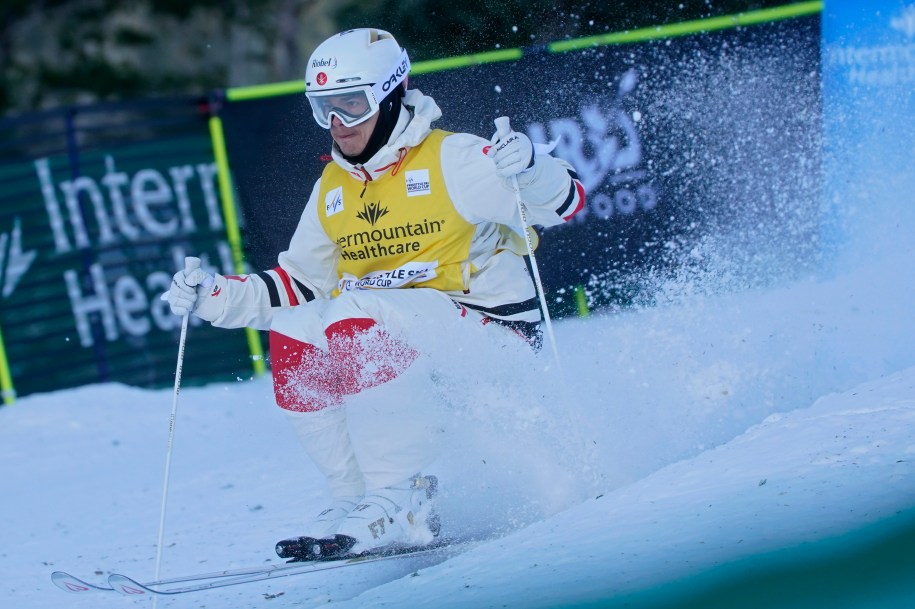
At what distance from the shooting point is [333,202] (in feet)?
14.1

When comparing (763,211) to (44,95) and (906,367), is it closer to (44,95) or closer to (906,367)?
(906,367)

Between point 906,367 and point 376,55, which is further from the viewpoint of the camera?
point 906,367

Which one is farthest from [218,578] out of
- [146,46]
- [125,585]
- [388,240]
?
[146,46]

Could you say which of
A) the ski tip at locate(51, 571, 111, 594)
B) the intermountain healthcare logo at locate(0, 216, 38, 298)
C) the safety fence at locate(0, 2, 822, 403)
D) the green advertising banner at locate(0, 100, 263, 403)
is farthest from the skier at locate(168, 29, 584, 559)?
the intermountain healthcare logo at locate(0, 216, 38, 298)

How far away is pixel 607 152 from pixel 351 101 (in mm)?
3277

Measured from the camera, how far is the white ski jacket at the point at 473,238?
4062 millimetres

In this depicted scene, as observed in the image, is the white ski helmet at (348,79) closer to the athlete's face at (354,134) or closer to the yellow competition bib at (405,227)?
the athlete's face at (354,134)

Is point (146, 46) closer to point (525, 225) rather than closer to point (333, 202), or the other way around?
point (333, 202)

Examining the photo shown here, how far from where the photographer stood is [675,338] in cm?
551

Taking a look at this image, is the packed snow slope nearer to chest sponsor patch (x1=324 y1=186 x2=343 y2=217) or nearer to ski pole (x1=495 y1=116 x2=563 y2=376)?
ski pole (x1=495 y1=116 x2=563 y2=376)

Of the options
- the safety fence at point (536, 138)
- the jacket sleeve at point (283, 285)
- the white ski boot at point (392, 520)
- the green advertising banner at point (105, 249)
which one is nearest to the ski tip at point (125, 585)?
the white ski boot at point (392, 520)

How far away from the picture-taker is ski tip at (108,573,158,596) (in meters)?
3.44

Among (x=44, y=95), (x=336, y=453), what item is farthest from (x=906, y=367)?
(x=44, y=95)

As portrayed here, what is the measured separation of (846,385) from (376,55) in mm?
2512
